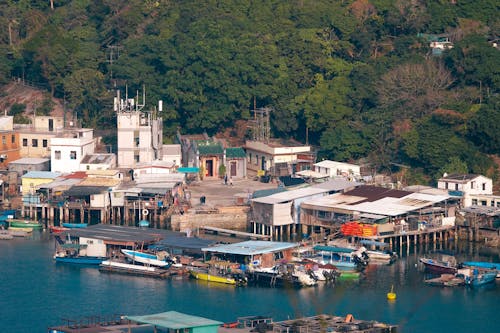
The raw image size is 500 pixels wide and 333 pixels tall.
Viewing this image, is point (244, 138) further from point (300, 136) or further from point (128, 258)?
point (128, 258)

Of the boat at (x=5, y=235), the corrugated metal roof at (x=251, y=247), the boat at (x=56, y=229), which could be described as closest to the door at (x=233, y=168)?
the boat at (x=56, y=229)

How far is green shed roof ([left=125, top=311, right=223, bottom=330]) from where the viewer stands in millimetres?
52844

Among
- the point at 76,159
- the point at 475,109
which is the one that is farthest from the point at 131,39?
the point at 475,109

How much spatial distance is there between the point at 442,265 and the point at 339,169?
1700 centimetres

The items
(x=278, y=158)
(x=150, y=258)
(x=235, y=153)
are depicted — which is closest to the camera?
(x=150, y=258)

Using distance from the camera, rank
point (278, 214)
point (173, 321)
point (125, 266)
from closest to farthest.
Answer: point (173, 321) < point (125, 266) < point (278, 214)

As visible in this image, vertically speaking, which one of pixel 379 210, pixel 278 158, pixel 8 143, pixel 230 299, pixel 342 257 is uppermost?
pixel 8 143

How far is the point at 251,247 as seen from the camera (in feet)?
220

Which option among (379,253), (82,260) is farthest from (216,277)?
(379,253)

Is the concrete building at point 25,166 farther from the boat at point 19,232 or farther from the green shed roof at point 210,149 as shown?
the boat at point 19,232

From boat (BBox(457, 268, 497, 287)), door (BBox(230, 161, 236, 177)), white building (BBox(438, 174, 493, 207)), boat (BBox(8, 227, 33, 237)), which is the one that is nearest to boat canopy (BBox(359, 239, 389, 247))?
boat (BBox(457, 268, 497, 287))

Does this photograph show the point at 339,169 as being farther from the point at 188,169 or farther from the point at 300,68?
the point at 300,68

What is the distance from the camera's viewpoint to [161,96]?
299ft

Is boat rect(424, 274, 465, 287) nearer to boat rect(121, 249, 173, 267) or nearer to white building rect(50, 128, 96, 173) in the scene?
boat rect(121, 249, 173, 267)
